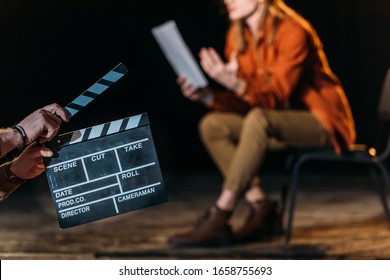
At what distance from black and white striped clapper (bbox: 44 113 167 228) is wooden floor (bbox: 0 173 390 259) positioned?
1.29 meters

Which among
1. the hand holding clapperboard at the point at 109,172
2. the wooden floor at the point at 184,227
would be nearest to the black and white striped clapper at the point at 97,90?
the hand holding clapperboard at the point at 109,172

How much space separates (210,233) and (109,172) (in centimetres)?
149

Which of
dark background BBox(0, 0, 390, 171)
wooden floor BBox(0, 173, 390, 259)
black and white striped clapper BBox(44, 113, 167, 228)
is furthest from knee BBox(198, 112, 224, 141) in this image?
black and white striped clapper BBox(44, 113, 167, 228)

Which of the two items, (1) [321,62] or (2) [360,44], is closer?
(1) [321,62]

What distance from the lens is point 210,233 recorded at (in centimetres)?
352

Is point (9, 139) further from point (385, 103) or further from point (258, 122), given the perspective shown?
A: point (385, 103)

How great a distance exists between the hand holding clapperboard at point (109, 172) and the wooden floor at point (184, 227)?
129cm

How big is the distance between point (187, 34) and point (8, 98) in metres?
1.13

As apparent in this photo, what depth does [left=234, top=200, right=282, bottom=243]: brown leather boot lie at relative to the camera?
364 centimetres

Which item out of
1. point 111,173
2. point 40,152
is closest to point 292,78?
point 111,173

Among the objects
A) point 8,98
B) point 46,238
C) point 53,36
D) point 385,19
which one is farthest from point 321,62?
point 8,98

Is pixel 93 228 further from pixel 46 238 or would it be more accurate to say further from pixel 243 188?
pixel 243 188
